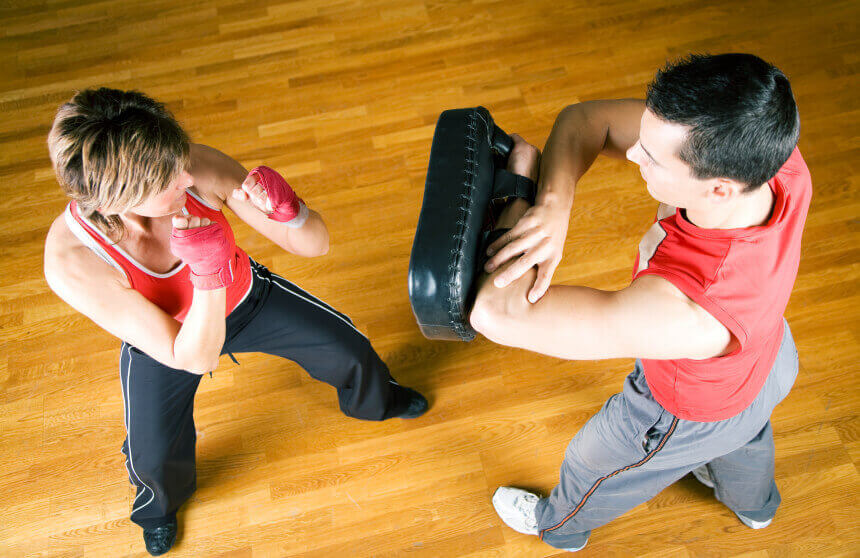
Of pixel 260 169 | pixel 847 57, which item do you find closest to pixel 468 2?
pixel 847 57

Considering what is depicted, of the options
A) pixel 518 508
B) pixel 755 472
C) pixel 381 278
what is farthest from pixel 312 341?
pixel 755 472

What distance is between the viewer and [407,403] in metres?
1.96

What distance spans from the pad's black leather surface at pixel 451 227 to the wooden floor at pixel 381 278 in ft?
4.14

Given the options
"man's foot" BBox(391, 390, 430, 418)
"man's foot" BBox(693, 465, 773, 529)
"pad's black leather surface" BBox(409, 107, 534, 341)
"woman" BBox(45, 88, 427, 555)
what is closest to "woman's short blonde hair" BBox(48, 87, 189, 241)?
"woman" BBox(45, 88, 427, 555)

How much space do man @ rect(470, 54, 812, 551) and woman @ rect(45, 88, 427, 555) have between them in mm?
695

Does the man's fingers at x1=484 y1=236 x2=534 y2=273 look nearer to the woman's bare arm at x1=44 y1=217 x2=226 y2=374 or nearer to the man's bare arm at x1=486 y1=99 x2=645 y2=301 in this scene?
the man's bare arm at x1=486 y1=99 x2=645 y2=301

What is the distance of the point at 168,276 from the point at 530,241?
910 mm

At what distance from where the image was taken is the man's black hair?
88 cm

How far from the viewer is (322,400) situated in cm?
207

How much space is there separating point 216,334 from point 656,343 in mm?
953

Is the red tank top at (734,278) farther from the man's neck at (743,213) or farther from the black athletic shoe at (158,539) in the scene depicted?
the black athletic shoe at (158,539)

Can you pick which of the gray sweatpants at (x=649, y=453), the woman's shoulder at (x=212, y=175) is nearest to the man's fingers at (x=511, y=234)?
the gray sweatpants at (x=649, y=453)

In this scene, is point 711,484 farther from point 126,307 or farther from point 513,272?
point 126,307

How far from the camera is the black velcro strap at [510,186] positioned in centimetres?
91
